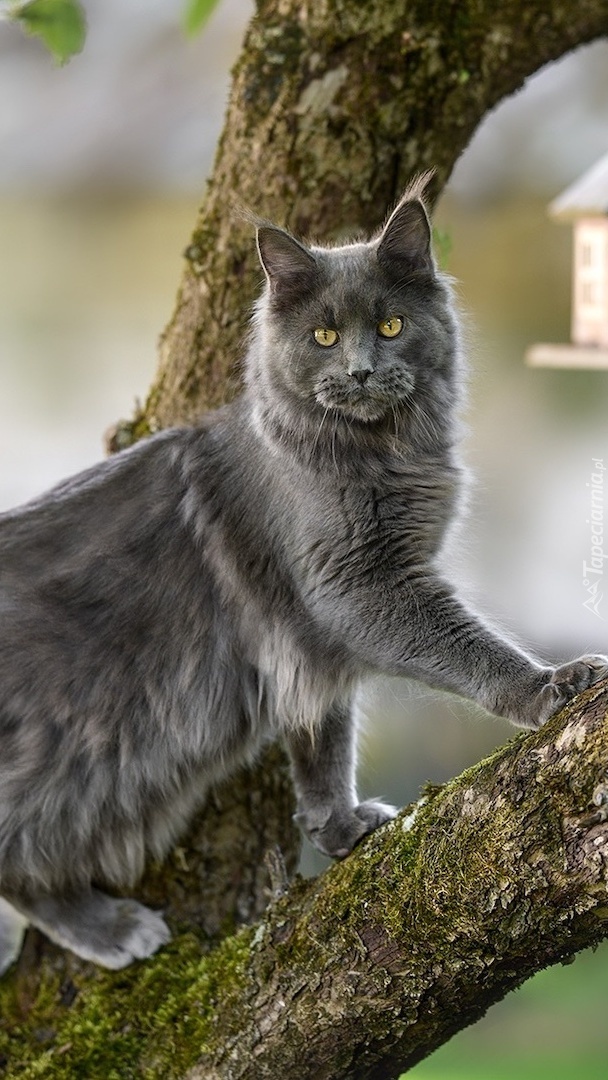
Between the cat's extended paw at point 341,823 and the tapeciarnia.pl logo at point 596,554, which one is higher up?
the tapeciarnia.pl logo at point 596,554

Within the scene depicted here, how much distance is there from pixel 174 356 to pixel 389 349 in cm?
66

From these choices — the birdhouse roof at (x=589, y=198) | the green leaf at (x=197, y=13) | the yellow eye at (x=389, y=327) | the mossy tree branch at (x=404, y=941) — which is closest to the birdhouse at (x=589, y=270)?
the birdhouse roof at (x=589, y=198)

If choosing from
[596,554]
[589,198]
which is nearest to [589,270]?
[589,198]

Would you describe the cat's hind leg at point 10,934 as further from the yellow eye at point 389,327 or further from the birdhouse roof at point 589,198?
the birdhouse roof at point 589,198

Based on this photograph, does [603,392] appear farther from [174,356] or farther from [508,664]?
[508,664]

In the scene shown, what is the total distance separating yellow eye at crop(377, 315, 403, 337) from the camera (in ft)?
6.01

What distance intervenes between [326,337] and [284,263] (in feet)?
0.47

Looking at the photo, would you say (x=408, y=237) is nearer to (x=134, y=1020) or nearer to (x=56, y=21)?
(x=56, y=21)

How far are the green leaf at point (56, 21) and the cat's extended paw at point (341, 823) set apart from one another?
143cm

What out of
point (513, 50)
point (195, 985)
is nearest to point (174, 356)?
point (513, 50)

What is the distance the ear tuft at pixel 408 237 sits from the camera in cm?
179

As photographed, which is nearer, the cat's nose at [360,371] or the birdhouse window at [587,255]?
the cat's nose at [360,371]

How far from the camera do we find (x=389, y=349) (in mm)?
1825

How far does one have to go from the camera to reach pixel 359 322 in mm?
1820
